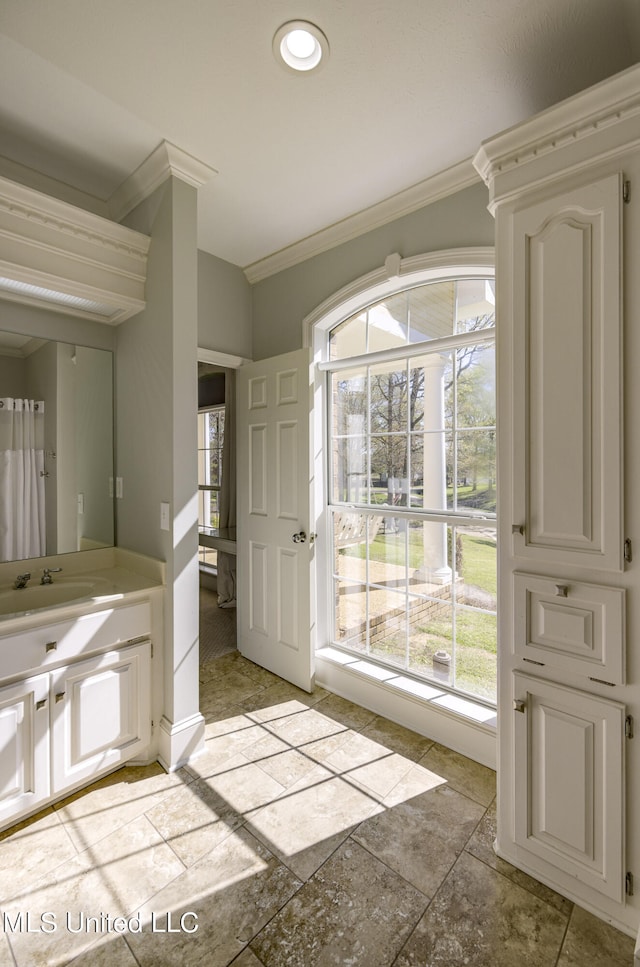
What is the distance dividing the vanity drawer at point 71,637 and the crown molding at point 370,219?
227cm

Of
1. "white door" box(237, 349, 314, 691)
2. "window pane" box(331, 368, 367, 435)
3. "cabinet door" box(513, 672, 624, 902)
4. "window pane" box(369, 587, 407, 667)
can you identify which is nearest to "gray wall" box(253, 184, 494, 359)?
"white door" box(237, 349, 314, 691)

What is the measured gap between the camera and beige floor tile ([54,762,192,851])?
1.68 metres

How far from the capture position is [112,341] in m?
2.45

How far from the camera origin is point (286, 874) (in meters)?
1.49

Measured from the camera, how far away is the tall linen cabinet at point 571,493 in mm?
1254

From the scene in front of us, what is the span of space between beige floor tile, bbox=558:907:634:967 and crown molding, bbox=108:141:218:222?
3200 mm

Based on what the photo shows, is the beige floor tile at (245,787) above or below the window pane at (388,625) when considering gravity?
below

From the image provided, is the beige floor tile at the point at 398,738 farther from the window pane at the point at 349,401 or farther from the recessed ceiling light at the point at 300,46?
the recessed ceiling light at the point at 300,46

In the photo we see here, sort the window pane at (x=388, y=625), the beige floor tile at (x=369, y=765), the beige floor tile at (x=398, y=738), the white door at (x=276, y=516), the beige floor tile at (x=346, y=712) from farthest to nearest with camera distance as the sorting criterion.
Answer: the white door at (x=276, y=516), the window pane at (x=388, y=625), the beige floor tile at (x=346, y=712), the beige floor tile at (x=398, y=738), the beige floor tile at (x=369, y=765)

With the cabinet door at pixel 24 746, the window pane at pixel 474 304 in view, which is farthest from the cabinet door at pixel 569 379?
the cabinet door at pixel 24 746

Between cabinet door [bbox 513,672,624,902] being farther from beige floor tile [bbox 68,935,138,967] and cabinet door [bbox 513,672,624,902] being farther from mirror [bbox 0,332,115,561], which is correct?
mirror [bbox 0,332,115,561]

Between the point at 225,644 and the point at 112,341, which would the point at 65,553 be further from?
the point at 225,644

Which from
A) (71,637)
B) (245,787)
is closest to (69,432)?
(71,637)

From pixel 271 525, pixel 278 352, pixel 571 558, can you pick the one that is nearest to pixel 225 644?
pixel 271 525
